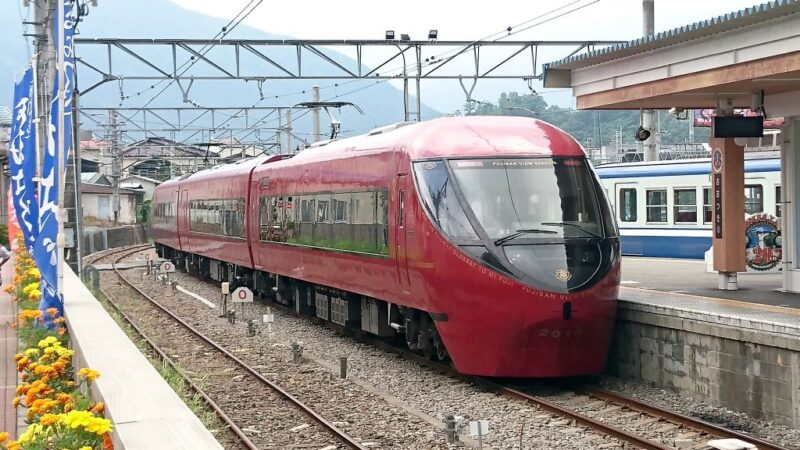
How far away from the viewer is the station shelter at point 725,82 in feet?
39.6

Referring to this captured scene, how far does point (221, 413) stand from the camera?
1100 cm

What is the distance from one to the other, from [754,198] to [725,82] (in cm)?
886

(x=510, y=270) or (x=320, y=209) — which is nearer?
(x=510, y=270)

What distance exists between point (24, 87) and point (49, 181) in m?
5.97

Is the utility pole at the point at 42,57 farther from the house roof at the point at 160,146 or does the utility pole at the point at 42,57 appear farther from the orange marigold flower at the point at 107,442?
the house roof at the point at 160,146

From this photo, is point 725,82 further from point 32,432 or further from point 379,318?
point 32,432

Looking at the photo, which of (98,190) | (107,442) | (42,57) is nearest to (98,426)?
(107,442)

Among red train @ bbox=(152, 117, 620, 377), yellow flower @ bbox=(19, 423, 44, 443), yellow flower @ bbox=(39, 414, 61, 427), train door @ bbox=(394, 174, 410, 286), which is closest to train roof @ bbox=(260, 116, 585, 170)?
red train @ bbox=(152, 117, 620, 377)

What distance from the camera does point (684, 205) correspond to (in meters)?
23.0

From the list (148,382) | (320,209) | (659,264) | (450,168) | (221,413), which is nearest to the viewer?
(148,382)

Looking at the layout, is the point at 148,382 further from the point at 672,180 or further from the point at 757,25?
the point at 672,180

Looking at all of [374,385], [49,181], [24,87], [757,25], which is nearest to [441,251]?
[374,385]

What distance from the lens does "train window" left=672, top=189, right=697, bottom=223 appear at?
2278 centimetres

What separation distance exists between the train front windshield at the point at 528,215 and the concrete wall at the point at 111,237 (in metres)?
31.5
